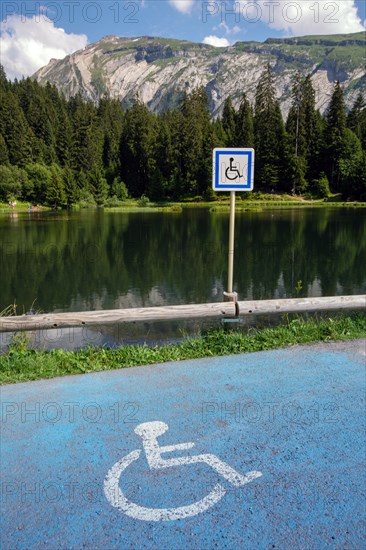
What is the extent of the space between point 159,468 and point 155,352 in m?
2.31

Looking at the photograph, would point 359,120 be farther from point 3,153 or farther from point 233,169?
point 233,169

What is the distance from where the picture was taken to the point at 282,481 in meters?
2.76

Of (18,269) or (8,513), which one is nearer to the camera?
(8,513)

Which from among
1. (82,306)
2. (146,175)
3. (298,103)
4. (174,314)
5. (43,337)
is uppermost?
(298,103)

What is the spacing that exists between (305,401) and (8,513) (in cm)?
253

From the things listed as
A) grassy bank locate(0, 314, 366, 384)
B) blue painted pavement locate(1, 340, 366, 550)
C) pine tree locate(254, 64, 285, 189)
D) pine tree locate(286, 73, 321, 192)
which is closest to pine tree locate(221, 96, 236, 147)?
pine tree locate(254, 64, 285, 189)

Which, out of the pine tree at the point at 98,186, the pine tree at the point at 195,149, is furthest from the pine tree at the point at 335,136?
the pine tree at the point at 98,186

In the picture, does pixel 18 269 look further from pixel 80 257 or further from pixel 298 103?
pixel 298 103

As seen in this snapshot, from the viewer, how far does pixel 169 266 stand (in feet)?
67.2

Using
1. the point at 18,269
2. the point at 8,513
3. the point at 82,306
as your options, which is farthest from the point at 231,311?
the point at 18,269

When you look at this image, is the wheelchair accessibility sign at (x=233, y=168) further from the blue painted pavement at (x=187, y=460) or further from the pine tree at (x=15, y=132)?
the pine tree at (x=15, y=132)

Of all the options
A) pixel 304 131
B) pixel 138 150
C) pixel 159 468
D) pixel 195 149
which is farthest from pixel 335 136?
pixel 159 468

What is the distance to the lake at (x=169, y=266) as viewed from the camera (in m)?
15.0

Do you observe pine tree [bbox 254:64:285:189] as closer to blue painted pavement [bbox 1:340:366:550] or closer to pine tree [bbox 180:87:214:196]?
pine tree [bbox 180:87:214:196]
